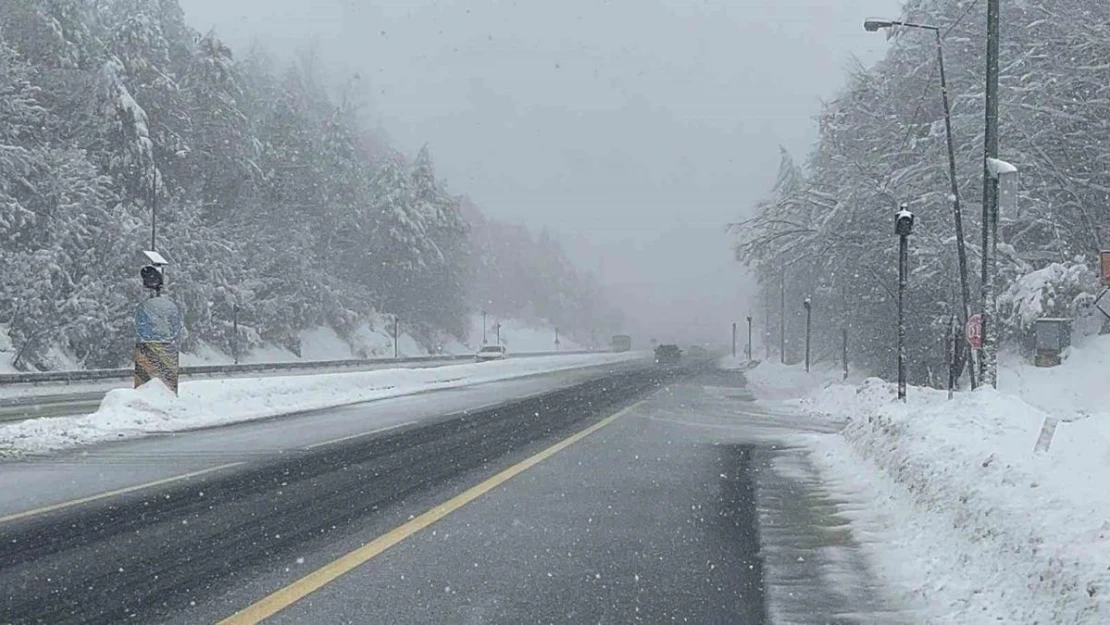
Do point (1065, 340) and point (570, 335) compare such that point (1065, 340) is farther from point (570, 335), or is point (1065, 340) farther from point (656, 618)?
point (570, 335)

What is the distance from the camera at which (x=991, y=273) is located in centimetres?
1594

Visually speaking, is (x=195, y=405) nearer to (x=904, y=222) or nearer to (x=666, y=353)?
(x=904, y=222)

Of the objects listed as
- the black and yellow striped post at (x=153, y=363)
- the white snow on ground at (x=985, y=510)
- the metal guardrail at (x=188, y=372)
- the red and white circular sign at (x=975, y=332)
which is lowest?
the metal guardrail at (x=188, y=372)

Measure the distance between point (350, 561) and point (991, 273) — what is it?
42.6ft

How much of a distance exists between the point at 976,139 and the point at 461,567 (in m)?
26.5

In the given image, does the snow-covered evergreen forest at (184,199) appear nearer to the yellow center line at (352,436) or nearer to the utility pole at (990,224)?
the yellow center line at (352,436)

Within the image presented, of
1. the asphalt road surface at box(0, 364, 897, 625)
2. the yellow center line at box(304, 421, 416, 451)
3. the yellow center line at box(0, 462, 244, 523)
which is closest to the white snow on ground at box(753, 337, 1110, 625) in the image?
the asphalt road surface at box(0, 364, 897, 625)

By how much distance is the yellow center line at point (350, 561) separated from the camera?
536 cm

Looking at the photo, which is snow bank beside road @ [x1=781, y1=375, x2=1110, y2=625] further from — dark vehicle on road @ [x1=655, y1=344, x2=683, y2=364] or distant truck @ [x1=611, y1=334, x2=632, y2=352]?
distant truck @ [x1=611, y1=334, x2=632, y2=352]

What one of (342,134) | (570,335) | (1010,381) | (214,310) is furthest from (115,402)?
(570,335)

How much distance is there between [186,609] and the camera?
5383 millimetres

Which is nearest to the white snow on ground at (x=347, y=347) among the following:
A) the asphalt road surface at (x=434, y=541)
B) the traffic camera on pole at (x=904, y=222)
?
the asphalt road surface at (x=434, y=541)

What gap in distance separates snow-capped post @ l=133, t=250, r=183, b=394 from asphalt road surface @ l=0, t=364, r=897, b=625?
21.4 feet

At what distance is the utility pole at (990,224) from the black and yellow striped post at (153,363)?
15.5 metres
